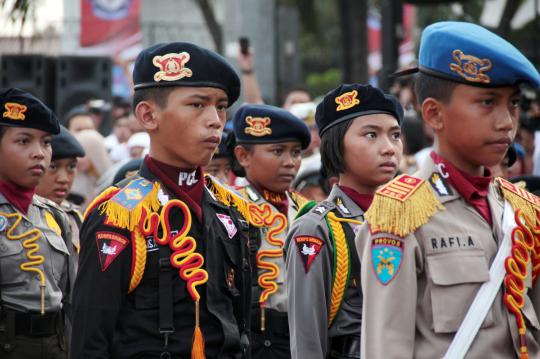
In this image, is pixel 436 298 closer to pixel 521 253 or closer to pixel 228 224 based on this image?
pixel 521 253

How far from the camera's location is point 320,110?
20.1 ft

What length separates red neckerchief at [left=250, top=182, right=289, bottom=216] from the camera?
294 inches

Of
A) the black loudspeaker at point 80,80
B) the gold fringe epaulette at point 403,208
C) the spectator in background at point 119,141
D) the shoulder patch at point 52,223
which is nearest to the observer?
the gold fringe epaulette at point 403,208

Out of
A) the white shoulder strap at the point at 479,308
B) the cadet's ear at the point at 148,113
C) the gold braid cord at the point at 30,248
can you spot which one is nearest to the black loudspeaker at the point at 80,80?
the gold braid cord at the point at 30,248

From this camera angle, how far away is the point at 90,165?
39.3 ft

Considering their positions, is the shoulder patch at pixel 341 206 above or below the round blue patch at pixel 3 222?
above

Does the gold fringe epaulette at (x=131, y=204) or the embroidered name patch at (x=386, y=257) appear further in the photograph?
the gold fringe epaulette at (x=131, y=204)

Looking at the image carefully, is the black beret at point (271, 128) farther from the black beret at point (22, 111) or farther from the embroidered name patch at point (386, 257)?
the embroidered name patch at point (386, 257)

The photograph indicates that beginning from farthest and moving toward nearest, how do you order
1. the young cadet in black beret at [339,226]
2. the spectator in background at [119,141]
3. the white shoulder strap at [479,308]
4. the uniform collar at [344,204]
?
the spectator in background at [119,141] < the uniform collar at [344,204] < the young cadet in black beret at [339,226] < the white shoulder strap at [479,308]

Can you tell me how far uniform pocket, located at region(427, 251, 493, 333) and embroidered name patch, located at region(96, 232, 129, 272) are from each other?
142cm

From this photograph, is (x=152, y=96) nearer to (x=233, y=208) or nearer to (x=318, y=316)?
(x=233, y=208)

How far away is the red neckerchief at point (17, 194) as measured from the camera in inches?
265

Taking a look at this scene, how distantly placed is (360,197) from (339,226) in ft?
0.99

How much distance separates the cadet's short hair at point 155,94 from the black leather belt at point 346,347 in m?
1.41
